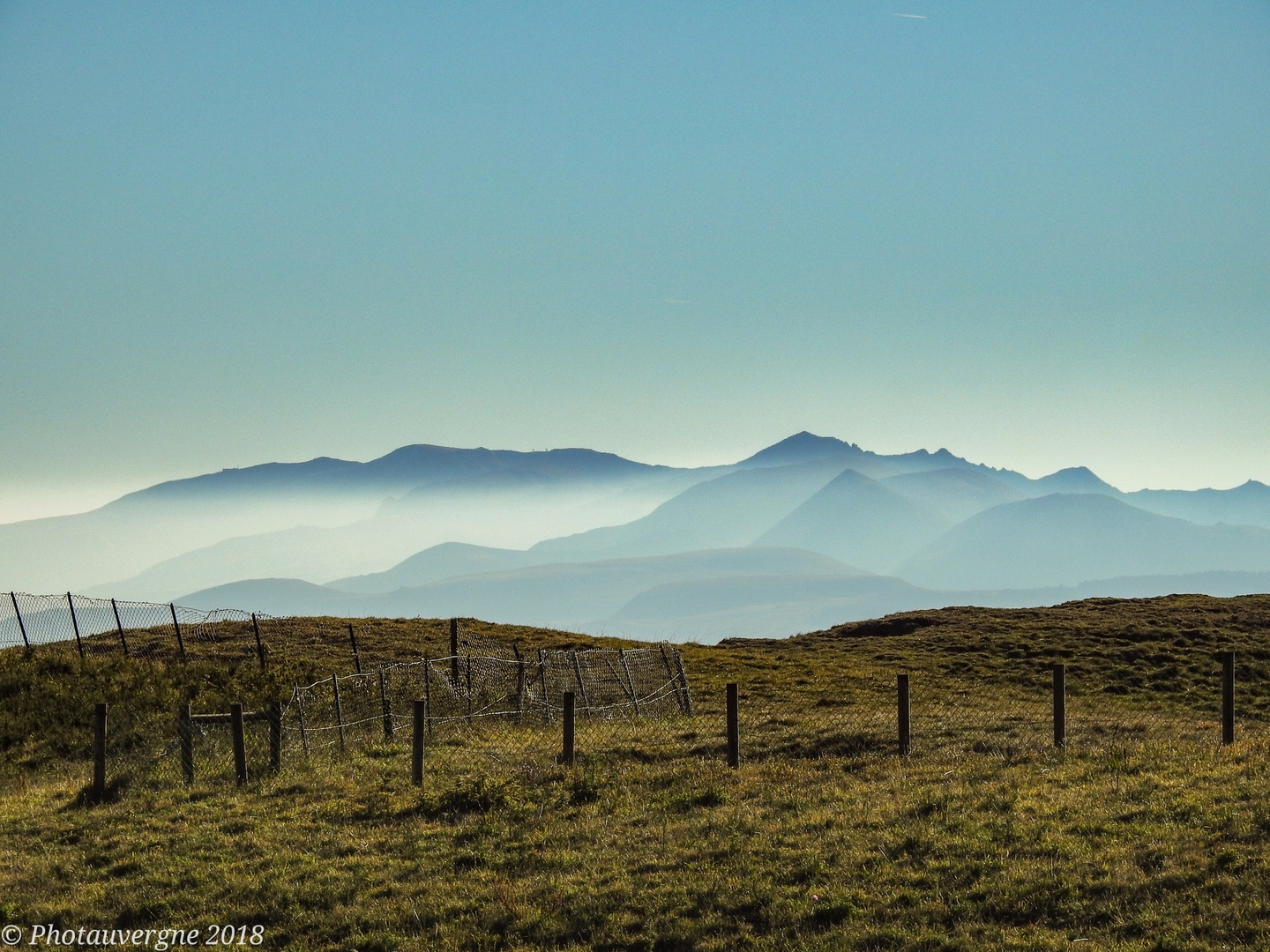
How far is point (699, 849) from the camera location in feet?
44.6

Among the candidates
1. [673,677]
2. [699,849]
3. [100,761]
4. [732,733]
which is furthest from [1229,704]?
[100,761]

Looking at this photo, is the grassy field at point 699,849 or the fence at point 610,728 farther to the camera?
the fence at point 610,728

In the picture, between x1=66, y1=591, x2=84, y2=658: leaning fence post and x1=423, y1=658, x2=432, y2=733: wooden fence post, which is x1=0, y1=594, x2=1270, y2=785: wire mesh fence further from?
x1=66, y1=591, x2=84, y2=658: leaning fence post

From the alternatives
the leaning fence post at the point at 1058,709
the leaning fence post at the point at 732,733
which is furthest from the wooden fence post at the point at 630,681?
the leaning fence post at the point at 1058,709

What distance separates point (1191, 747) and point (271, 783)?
17.2 metres

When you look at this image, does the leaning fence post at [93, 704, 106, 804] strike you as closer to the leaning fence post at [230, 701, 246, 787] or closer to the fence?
the fence

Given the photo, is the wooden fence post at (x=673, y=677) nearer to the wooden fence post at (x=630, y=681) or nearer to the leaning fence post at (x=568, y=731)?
the wooden fence post at (x=630, y=681)

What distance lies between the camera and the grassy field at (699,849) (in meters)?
Answer: 11.1

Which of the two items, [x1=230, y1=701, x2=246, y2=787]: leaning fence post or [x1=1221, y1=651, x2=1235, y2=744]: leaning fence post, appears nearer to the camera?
[x1=1221, y1=651, x2=1235, y2=744]: leaning fence post

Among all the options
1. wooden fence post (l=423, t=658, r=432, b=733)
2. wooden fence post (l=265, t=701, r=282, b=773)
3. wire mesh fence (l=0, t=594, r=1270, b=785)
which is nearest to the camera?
wooden fence post (l=265, t=701, r=282, b=773)

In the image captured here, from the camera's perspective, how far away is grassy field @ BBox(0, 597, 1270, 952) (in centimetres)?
1108

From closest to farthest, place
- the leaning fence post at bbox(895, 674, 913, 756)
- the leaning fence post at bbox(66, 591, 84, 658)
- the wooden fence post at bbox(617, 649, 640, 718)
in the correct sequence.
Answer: the leaning fence post at bbox(895, 674, 913, 756) → the wooden fence post at bbox(617, 649, 640, 718) → the leaning fence post at bbox(66, 591, 84, 658)

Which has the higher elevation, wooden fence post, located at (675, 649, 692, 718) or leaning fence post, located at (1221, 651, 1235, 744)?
A: leaning fence post, located at (1221, 651, 1235, 744)

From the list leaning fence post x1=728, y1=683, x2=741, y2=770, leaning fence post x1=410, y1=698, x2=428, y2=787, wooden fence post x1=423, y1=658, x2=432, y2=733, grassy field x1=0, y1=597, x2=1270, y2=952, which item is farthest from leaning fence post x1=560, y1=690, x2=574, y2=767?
wooden fence post x1=423, y1=658, x2=432, y2=733
